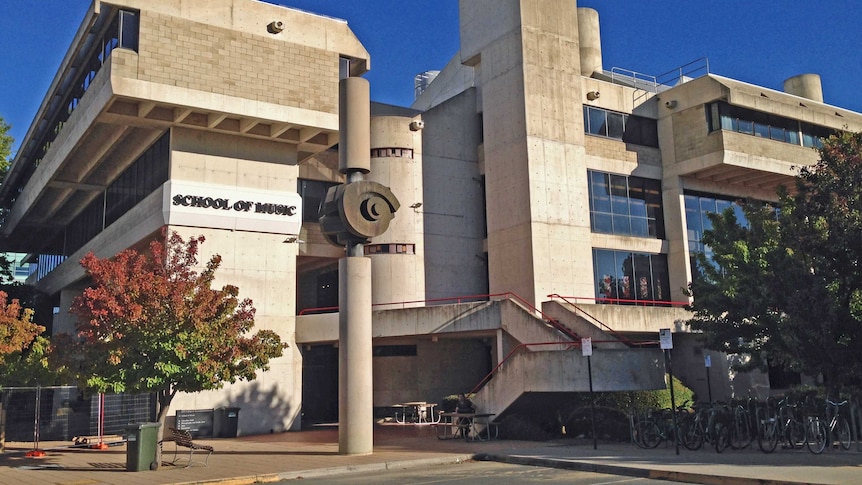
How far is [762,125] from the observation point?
37.4m

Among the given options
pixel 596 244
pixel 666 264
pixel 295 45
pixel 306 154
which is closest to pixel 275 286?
pixel 306 154

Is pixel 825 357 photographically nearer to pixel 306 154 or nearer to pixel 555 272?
pixel 555 272

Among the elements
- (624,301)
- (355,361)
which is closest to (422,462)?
(355,361)

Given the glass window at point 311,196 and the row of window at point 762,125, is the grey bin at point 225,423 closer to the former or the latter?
the glass window at point 311,196

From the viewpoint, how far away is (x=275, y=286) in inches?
1185

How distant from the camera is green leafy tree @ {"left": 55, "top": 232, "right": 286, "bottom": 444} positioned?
17.2 meters

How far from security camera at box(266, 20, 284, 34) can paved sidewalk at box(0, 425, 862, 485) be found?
15.9 meters

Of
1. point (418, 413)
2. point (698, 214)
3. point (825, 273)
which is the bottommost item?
point (418, 413)

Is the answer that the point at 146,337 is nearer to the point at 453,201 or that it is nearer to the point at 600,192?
the point at 453,201

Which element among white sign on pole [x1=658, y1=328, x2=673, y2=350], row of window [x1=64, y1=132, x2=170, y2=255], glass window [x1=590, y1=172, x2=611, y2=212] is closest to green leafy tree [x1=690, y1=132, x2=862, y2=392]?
white sign on pole [x1=658, y1=328, x2=673, y2=350]

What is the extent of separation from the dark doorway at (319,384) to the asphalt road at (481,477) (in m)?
19.4

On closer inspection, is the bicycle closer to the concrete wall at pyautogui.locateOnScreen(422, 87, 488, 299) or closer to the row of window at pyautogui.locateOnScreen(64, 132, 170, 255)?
the concrete wall at pyautogui.locateOnScreen(422, 87, 488, 299)

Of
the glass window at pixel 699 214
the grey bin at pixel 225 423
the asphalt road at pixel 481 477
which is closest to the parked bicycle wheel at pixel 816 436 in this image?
the asphalt road at pixel 481 477

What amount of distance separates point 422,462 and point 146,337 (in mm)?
6941
